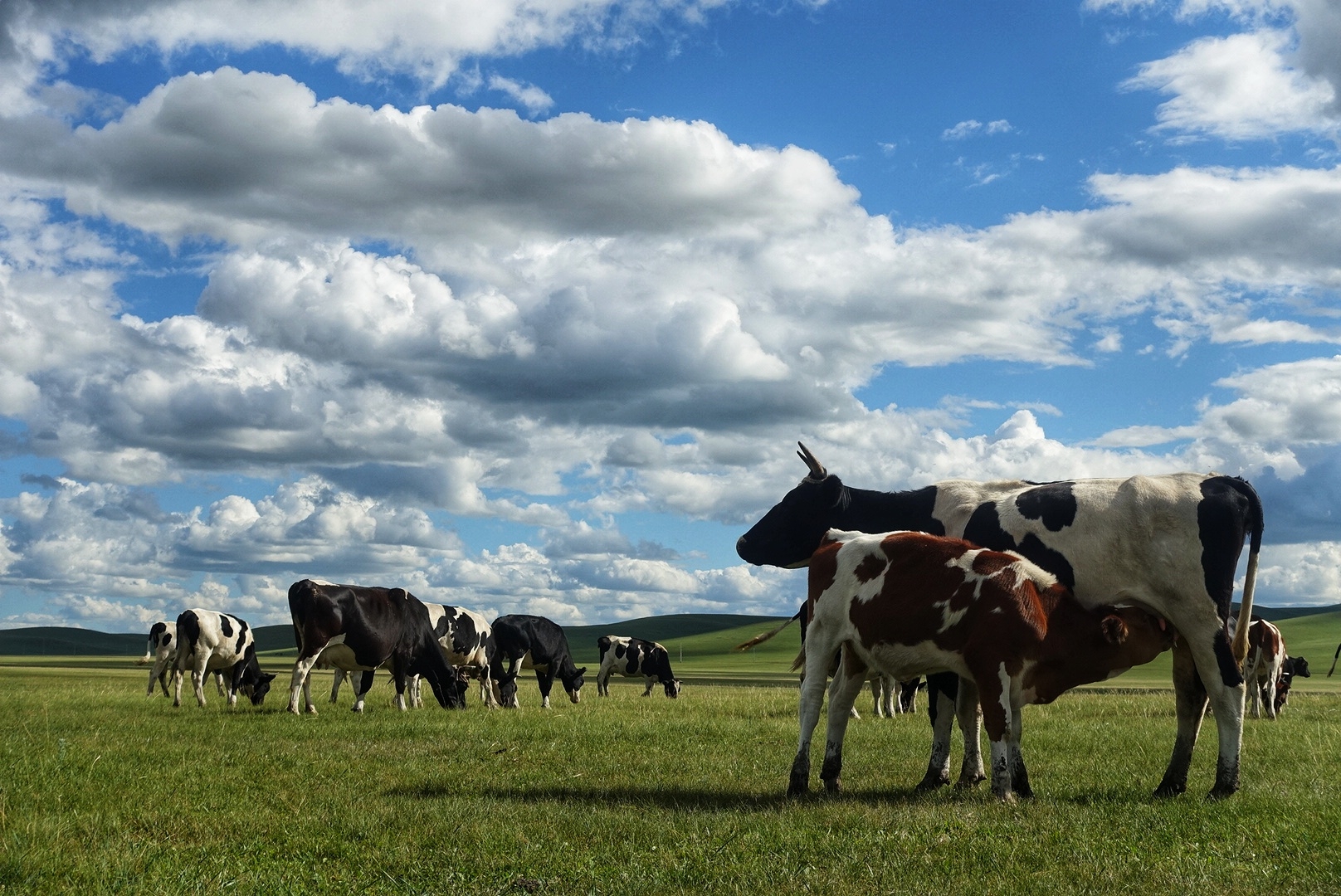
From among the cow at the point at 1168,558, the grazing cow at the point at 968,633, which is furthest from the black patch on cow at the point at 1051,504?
the grazing cow at the point at 968,633

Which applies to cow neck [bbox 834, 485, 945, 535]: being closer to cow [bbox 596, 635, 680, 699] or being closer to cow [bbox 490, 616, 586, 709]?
cow [bbox 490, 616, 586, 709]

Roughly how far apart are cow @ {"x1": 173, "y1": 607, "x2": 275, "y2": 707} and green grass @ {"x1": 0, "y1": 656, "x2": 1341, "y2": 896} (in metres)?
11.3

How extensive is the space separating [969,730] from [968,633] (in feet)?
5.62

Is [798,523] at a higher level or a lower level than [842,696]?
higher

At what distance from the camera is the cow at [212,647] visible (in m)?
28.1

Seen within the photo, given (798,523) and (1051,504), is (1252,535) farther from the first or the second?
(798,523)

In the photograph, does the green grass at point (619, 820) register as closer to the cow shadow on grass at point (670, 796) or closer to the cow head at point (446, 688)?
the cow shadow on grass at point (670, 796)

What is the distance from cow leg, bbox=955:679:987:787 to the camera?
39.1ft

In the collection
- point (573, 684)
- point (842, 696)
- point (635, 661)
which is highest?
point (842, 696)

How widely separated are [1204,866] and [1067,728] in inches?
427

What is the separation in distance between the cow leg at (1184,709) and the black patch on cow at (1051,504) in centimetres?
163

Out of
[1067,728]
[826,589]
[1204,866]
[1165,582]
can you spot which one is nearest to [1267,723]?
[1067,728]

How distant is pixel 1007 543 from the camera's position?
40.6 ft

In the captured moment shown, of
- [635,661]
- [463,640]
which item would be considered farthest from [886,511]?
[635,661]
